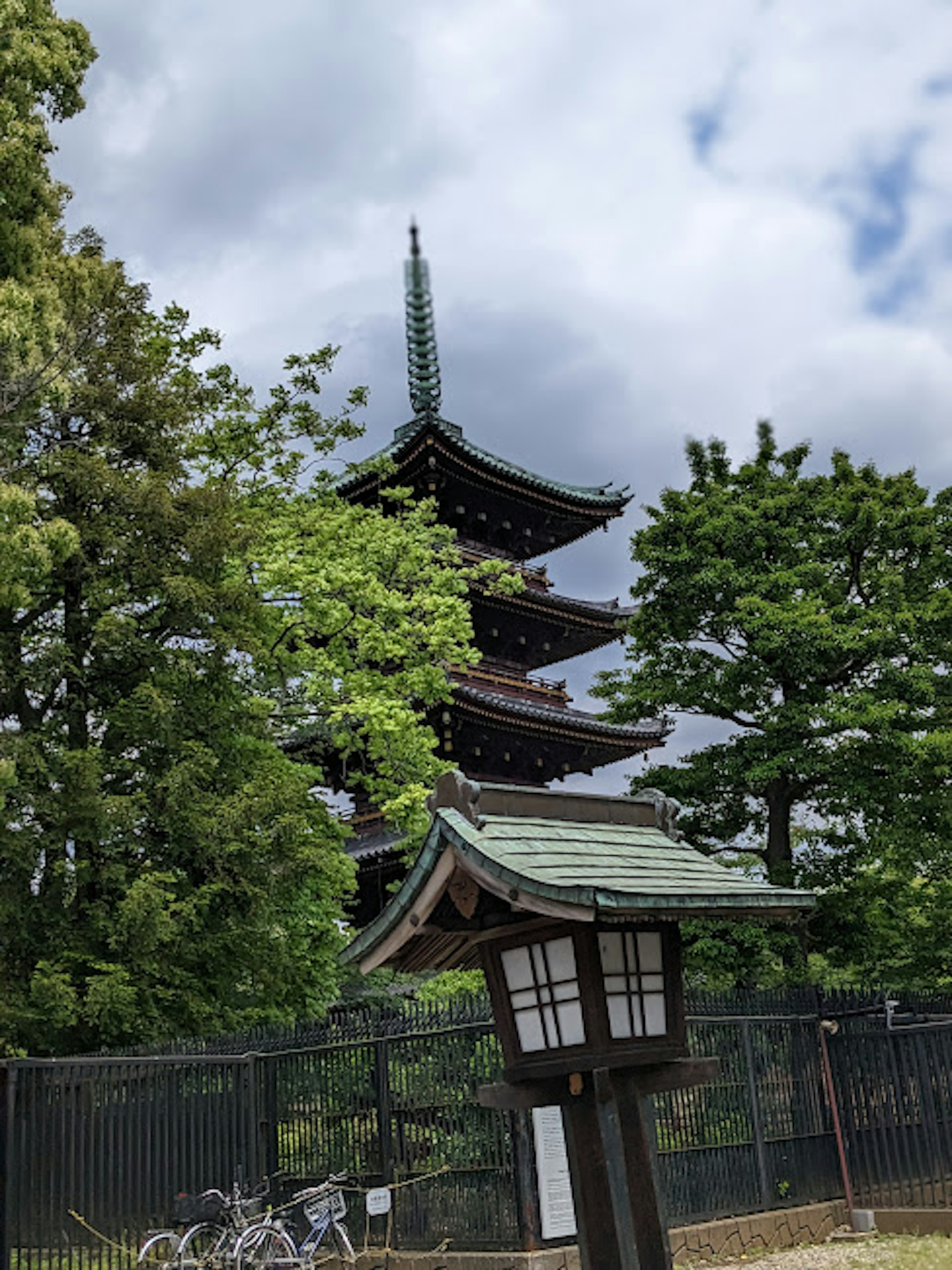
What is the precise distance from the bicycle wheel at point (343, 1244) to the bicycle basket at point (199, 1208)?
3.42 feet

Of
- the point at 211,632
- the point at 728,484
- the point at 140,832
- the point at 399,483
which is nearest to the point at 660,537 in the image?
the point at 728,484

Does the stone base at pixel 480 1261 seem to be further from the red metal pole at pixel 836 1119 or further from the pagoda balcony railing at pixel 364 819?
the pagoda balcony railing at pixel 364 819

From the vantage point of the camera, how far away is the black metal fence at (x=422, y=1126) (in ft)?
38.3

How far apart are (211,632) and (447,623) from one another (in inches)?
158

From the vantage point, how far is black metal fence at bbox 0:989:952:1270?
11.7 metres

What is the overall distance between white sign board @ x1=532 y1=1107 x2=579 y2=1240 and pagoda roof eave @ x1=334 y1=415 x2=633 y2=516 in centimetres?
1520

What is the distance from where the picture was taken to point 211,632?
17.5 metres

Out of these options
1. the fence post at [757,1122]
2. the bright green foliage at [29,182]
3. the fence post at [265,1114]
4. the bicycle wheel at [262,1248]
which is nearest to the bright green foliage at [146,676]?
the bright green foliage at [29,182]

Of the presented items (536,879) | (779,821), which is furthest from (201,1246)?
(779,821)

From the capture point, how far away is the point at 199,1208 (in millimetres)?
11570

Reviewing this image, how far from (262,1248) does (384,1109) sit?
1.61m

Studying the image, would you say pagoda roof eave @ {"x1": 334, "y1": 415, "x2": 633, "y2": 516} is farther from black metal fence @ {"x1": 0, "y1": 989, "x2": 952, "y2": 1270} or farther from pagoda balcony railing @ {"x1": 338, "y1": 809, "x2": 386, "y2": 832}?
black metal fence @ {"x1": 0, "y1": 989, "x2": 952, "y2": 1270}

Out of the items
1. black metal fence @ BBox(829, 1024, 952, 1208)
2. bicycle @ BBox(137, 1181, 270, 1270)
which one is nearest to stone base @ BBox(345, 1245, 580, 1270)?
bicycle @ BBox(137, 1181, 270, 1270)

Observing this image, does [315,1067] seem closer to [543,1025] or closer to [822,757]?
[543,1025]
